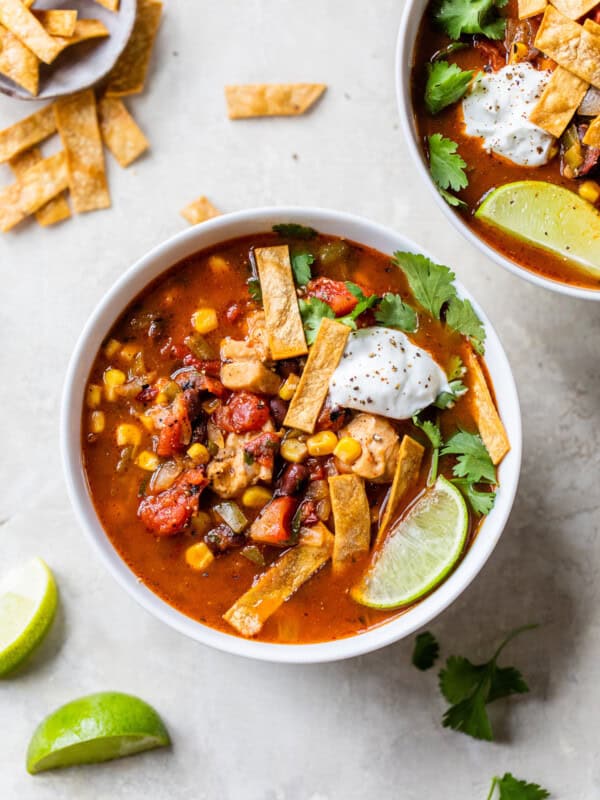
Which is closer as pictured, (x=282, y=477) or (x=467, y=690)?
(x=282, y=477)

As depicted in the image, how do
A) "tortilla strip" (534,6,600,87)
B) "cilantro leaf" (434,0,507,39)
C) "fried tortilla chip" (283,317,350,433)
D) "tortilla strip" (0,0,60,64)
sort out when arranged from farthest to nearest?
"tortilla strip" (0,0,60,64), "fried tortilla chip" (283,317,350,433), "cilantro leaf" (434,0,507,39), "tortilla strip" (534,6,600,87)

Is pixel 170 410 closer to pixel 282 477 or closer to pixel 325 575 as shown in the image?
pixel 282 477

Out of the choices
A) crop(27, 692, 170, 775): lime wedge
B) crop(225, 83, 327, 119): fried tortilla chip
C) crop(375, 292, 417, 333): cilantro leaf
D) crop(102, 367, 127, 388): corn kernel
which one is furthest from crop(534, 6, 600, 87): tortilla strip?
crop(27, 692, 170, 775): lime wedge

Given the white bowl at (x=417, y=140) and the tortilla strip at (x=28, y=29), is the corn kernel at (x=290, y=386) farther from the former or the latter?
the tortilla strip at (x=28, y=29)

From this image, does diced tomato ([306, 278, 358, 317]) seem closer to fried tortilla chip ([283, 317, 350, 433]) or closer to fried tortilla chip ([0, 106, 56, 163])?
fried tortilla chip ([283, 317, 350, 433])

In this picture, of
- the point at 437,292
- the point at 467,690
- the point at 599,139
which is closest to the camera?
the point at 599,139

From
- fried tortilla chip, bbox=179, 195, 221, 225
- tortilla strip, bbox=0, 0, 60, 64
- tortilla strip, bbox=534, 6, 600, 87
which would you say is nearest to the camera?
tortilla strip, bbox=534, 6, 600, 87

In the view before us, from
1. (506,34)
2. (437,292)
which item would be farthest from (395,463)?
(506,34)
